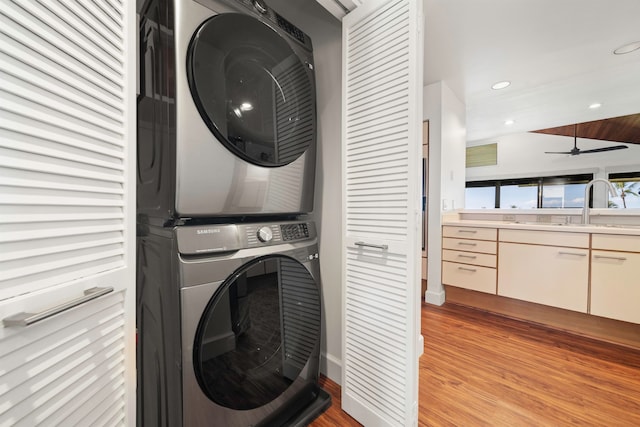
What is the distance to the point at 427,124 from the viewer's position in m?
2.91

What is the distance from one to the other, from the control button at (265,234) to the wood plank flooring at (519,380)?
94 centimetres

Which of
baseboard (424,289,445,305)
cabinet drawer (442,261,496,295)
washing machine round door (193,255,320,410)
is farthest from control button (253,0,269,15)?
baseboard (424,289,445,305)

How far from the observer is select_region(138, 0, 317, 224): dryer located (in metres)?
0.83

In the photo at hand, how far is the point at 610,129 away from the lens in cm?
443

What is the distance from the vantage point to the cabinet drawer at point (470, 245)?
2545 millimetres

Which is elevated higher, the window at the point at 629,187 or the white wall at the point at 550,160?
the white wall at the point at 550,160

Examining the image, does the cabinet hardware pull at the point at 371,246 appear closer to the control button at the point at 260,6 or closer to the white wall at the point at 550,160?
the control button at the point at 260,6

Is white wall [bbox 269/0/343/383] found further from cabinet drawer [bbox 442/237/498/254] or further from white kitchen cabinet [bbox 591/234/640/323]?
white kitchen cabinet [bbox 591/234/640/323]

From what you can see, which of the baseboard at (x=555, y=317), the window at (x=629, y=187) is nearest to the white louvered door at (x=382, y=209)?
the baseboard at (x=555, y=317)

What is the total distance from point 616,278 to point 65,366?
313 centimetres

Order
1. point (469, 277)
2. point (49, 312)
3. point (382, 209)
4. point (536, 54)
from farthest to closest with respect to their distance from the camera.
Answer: point (469, 277) → point (536, 54) → point (382, 209) → point (49, 312)

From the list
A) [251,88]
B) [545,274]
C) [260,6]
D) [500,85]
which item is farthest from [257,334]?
[500,85]

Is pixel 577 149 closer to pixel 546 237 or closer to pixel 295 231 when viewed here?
pixel 546 237

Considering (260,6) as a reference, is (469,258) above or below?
below
